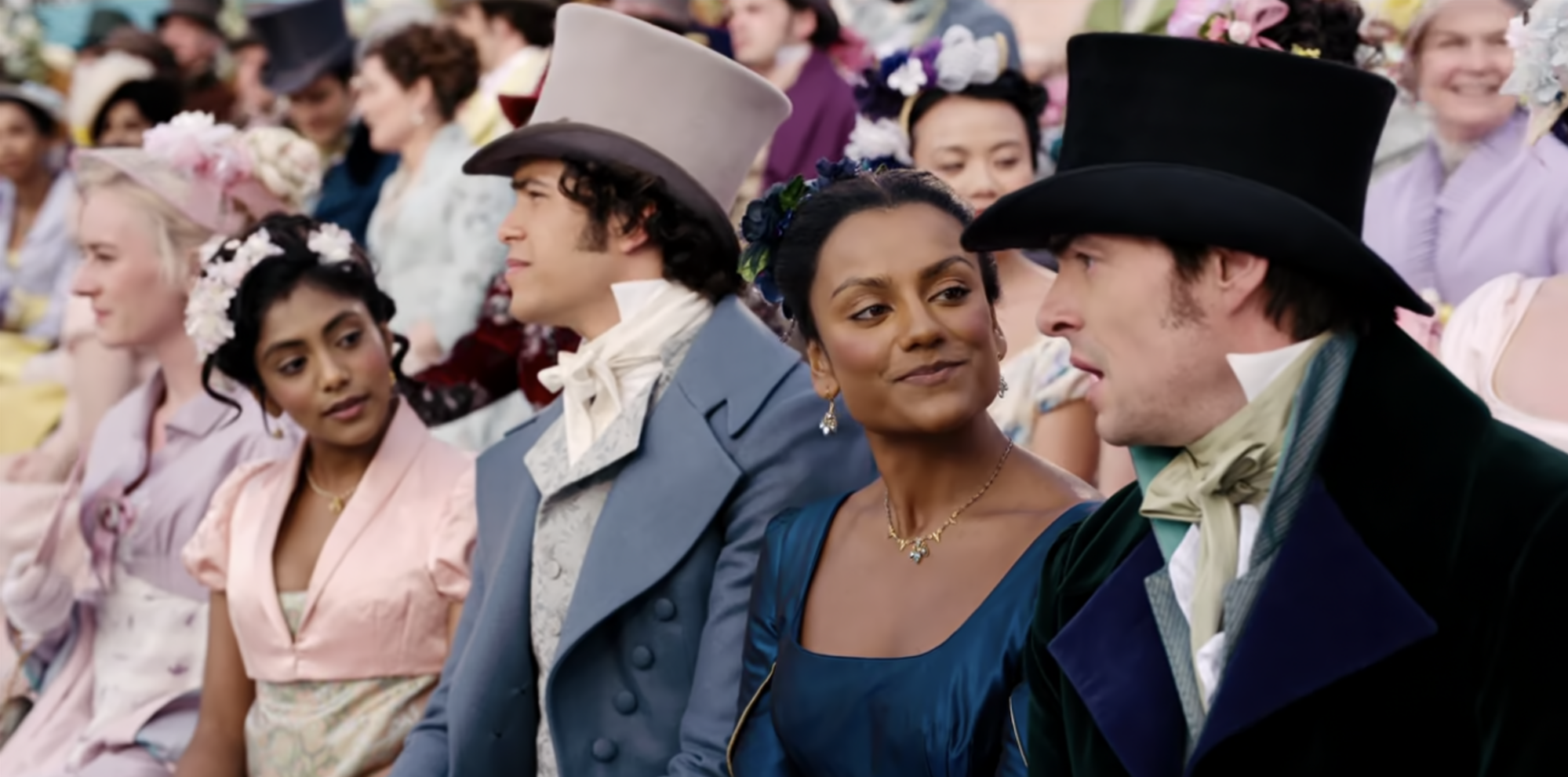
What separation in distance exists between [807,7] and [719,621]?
3542 millimetres

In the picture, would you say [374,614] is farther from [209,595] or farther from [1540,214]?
[1540,214]

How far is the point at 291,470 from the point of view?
154 inches

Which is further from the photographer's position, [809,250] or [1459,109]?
[1459,109]

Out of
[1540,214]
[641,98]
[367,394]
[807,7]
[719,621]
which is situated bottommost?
[719,621]

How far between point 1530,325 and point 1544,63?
634 millimetres

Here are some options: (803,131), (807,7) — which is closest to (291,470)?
(803,131)

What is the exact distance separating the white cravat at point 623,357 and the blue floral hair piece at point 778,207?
46 centimetres

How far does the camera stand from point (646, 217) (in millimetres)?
3320

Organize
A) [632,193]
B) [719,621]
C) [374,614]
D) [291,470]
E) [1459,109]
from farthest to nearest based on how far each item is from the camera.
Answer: [1459,109] → [291,470] → [374,614] → [632,193] → [719,621]

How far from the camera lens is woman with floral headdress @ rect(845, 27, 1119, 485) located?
376 cm

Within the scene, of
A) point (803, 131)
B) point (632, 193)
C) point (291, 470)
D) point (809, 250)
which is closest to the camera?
point (809, 250)

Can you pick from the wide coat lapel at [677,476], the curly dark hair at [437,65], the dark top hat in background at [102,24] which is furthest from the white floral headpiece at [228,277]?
the dark top hat in background at [102,24]

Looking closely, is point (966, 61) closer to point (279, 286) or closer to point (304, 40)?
point (279, 286)

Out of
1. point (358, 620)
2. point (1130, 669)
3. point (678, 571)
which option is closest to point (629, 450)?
point (678, 571)
